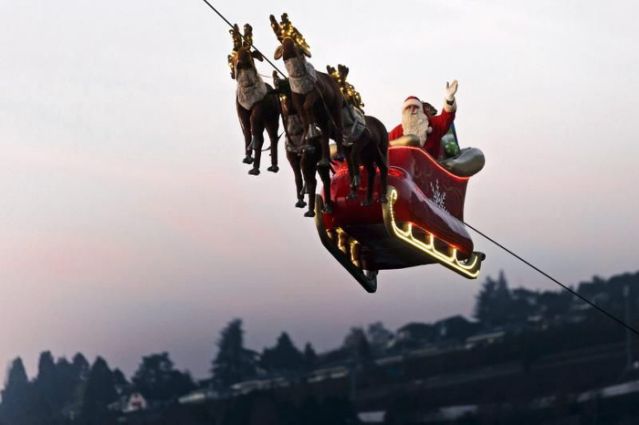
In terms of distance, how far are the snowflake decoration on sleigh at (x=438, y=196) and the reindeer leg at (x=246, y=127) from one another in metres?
7.62

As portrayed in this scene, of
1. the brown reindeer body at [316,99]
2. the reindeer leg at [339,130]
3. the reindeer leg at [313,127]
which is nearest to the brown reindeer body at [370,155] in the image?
the reindeer leg at [339,130]

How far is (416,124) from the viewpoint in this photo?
2048 inches

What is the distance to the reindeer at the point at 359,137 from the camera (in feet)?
146

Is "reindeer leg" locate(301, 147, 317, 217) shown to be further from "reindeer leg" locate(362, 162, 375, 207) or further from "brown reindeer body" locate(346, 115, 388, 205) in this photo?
"reindeer leg" locate(362, 162, 375, 207)

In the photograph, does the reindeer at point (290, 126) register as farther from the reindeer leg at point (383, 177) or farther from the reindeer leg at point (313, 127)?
the reindeer leg at point (383, 177)

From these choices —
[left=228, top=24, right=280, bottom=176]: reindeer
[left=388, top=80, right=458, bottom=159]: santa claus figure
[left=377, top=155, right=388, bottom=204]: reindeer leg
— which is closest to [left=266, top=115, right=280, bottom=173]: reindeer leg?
[left=228, top=24, right=280, bottom=176]: reindeer

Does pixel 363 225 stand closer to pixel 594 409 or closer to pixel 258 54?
pixel 258 54

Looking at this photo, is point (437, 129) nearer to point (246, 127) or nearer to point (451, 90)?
point (451, 90)

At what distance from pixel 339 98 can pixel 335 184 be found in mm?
3963

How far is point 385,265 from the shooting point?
163 feet

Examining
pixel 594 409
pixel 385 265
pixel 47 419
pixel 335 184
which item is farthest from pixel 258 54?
pixel 47 419

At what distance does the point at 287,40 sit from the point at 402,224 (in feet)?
22.7

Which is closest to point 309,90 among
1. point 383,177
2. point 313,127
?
point 313,127

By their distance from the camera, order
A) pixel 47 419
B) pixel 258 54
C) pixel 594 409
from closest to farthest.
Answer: pixel 258 54 < pixel 594 409 < pixel 47 419
